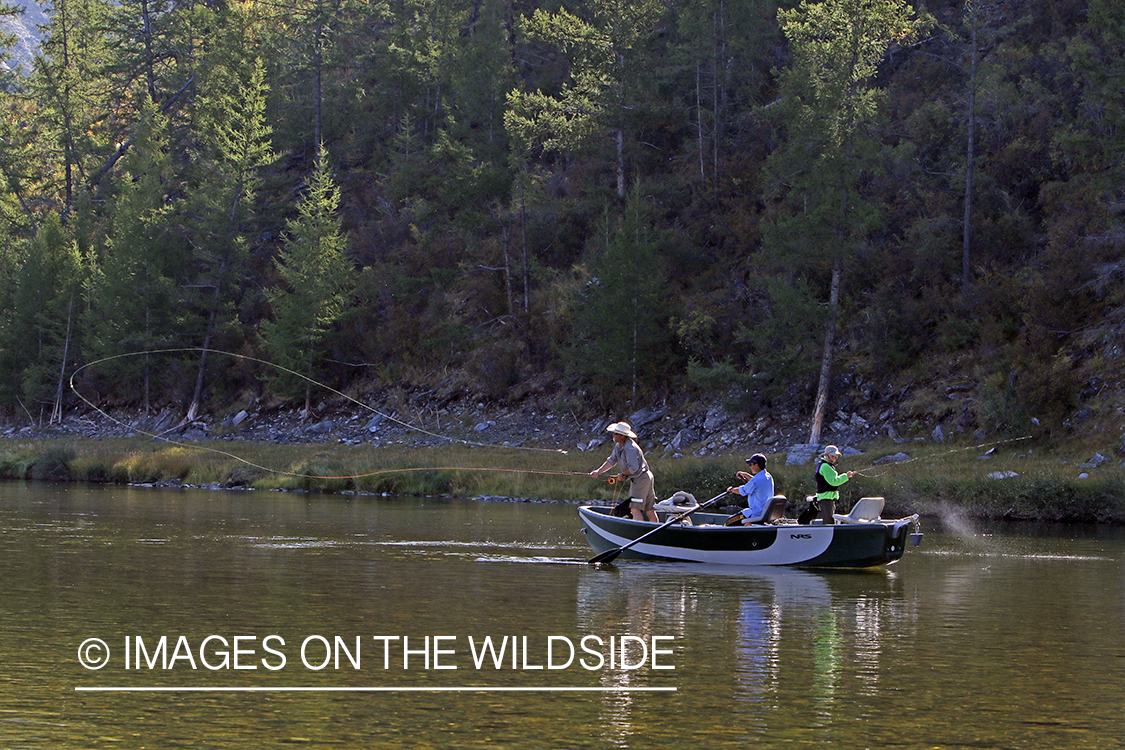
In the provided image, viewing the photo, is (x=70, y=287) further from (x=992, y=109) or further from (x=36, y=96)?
(x=992, y=109)

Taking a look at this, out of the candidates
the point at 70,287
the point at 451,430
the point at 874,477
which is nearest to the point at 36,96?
the point at 70,287

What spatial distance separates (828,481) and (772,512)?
1017mm

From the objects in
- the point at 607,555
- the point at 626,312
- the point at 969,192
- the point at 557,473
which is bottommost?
the point at 607,555

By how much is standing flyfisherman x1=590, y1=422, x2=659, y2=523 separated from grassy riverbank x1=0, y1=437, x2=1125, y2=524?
7.94m

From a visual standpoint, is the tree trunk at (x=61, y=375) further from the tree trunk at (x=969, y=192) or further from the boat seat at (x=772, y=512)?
the boat seat at (x=772, y=512)

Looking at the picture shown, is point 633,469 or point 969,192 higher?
point 969,192

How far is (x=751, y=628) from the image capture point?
12.7m

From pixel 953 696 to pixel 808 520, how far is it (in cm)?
985

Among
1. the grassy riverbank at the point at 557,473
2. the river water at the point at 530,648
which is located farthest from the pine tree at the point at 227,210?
the river water at the point at 530,648

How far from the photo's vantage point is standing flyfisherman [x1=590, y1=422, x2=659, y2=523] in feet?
60.5

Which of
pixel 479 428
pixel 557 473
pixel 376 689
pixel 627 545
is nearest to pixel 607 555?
pixel 627 545

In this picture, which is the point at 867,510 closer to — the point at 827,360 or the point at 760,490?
the point at 760,490

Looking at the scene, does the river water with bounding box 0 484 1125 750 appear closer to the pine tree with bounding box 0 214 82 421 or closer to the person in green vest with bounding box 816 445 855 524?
the person in green vest with bounding box 816 445 855 524
